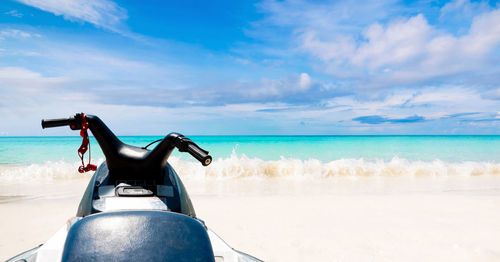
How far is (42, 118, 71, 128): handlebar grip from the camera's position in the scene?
75.0 inches

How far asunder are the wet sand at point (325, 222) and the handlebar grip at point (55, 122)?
256 centimetres

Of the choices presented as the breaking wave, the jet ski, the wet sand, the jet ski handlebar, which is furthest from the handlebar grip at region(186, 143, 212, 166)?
the breaking wave

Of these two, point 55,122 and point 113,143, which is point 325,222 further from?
point 55,122

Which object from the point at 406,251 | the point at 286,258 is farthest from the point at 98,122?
the point at 406,251

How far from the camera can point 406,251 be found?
3766 millimetres

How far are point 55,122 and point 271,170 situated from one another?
30.5ft

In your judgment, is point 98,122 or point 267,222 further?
point 267,222

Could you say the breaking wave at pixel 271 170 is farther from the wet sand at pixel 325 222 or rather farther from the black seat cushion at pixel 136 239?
the black seat cushion at pixel 136 239

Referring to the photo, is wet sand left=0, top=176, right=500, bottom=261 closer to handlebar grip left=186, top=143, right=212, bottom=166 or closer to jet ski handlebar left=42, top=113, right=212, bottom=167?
jet ski handlebar left=42, top=113, right=212, bottom=167

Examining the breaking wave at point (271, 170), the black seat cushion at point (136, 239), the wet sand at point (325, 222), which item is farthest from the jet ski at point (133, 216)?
the breaking wave at point (271, 170)

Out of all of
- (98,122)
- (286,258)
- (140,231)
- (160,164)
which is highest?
(98,122)

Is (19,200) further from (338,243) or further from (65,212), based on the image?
(338,243)

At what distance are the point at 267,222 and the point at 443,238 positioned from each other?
2.31m

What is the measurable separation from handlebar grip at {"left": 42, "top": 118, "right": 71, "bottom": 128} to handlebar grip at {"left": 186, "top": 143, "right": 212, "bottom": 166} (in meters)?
0.83
